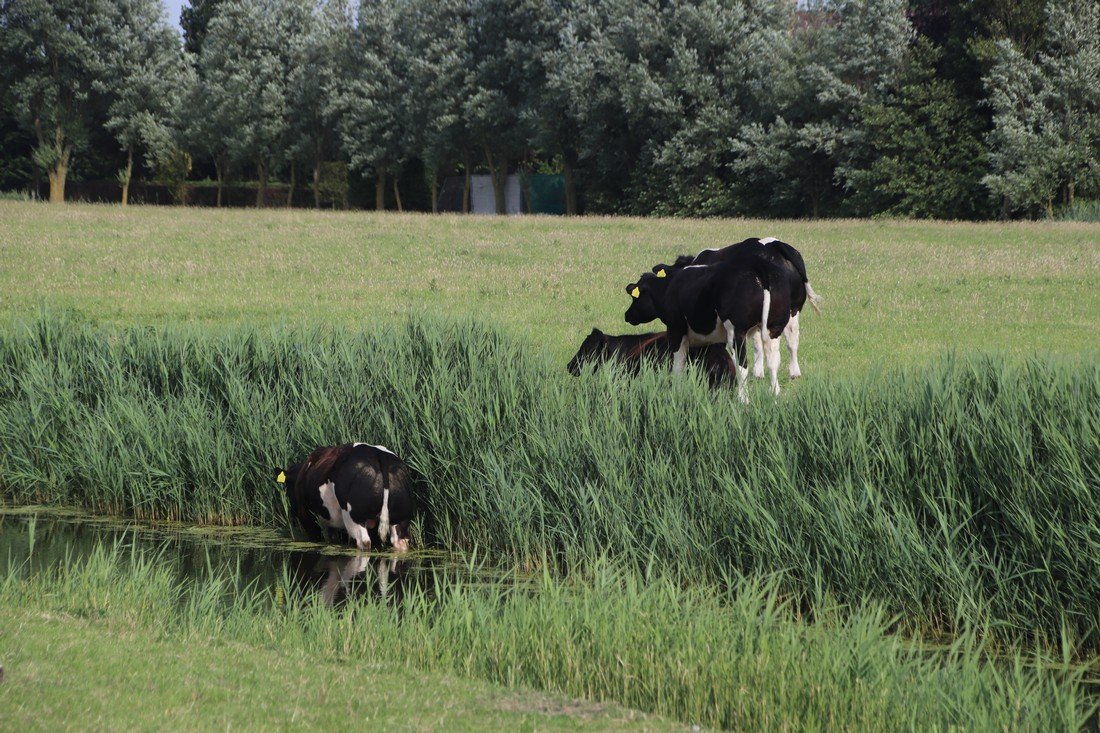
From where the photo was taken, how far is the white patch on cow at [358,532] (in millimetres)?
10375

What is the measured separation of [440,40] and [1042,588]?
59.1 metres

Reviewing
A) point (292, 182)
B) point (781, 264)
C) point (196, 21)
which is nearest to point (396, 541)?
point (781, 264)

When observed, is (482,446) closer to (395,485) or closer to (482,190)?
(395,485)

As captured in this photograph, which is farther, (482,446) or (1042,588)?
(482,446)

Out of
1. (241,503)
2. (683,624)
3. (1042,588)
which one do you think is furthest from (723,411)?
(241,503)

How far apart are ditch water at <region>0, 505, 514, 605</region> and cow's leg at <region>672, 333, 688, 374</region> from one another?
380cm

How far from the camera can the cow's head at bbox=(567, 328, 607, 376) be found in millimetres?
13453

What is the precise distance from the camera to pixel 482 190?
73.4m

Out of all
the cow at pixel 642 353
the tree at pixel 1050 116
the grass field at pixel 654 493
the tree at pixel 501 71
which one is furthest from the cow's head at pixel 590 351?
the tree at pixel 501 71

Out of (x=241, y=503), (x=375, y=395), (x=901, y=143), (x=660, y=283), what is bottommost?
(x=241, y=503)

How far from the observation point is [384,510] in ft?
33.6

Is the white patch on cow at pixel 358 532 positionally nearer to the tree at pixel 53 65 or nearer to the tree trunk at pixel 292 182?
the tree at pixel 53 65

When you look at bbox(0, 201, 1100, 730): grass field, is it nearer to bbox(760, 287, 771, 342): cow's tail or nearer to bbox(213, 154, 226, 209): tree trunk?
bbox(760, 287, 771, 342): cow's tail

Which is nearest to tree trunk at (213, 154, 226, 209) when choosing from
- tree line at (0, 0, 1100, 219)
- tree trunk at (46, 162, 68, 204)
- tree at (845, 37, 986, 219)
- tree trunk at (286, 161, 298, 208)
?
tree line at (0, 0, 1100, 219)
